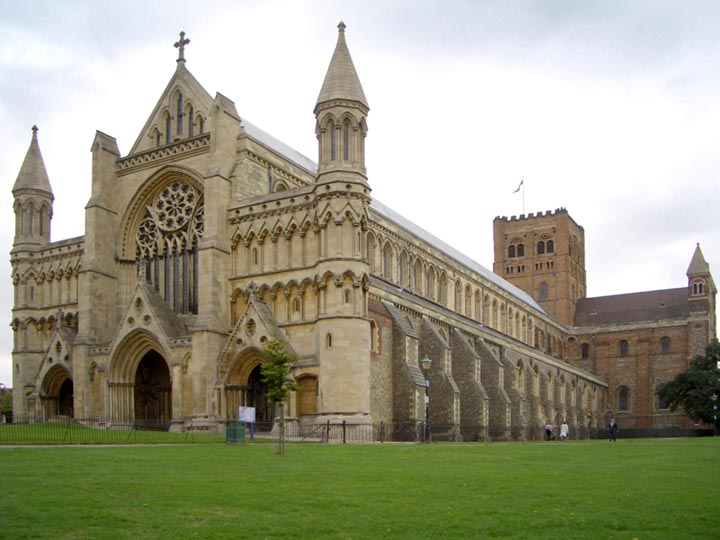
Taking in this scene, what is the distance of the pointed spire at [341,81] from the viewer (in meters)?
44.9

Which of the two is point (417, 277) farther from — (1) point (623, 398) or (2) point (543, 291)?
(2) point (543, 291)

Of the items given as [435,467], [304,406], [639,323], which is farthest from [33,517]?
[639,323]

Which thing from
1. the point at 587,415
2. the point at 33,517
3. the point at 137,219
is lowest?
the point at 587,415

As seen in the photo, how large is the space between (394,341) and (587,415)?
4423 centimetres

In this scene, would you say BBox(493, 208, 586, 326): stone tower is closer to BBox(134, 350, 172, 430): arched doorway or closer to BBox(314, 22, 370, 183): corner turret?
BBox(134, 350, 172, 430): arched doorway

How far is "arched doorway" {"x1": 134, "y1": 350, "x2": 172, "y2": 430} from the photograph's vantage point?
166ft

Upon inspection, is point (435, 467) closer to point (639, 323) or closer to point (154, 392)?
point (154, 392)

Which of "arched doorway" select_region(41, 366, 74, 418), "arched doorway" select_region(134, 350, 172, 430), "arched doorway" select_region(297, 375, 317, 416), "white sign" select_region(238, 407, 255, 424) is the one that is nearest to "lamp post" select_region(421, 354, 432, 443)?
"arched doorway" select_region(297, 375, 317, 416)

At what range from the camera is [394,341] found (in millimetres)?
47562

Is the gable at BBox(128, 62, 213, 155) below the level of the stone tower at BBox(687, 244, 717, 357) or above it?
above

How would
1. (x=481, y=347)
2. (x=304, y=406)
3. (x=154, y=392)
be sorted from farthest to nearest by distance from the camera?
(x=481, y=347)
(x=154, y=392)
(x=304, y=406)

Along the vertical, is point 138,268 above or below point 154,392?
above

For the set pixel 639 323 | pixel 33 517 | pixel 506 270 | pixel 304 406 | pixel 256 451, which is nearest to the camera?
pixel 33 517

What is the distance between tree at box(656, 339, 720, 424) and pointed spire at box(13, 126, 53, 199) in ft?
177
